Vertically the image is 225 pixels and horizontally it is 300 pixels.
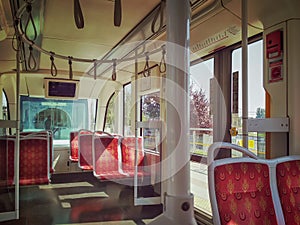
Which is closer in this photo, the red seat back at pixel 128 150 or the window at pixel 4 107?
the red seat back at pixel 128 150

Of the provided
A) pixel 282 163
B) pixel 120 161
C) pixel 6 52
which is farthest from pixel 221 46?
pixel 6 52

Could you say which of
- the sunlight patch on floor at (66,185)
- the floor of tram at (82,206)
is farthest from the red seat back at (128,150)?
the sunlight patch on floor at (66,185)

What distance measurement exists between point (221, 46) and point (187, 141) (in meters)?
2.33

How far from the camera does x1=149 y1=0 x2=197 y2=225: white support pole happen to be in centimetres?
84

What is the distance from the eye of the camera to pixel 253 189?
144 cm

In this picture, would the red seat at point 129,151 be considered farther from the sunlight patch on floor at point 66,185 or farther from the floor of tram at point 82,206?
the sunlight patch on floor at point 66,185

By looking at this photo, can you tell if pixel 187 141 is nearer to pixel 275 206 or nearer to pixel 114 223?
pixel 275 206

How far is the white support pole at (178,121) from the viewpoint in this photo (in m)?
0.84

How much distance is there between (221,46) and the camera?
2965 millimetres

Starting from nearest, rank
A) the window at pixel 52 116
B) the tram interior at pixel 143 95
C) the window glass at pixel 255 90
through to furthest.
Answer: the tram interior at pixel 143 95
the window glass at pixel 255 90
the window at pixel 52 116

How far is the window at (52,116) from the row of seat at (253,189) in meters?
5.88

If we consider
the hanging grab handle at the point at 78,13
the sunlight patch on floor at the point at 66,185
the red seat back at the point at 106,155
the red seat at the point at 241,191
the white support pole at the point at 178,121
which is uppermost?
the hanging grab handle at the point at 78,13

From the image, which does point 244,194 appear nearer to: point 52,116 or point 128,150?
point 128,150

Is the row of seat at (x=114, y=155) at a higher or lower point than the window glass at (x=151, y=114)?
lower
